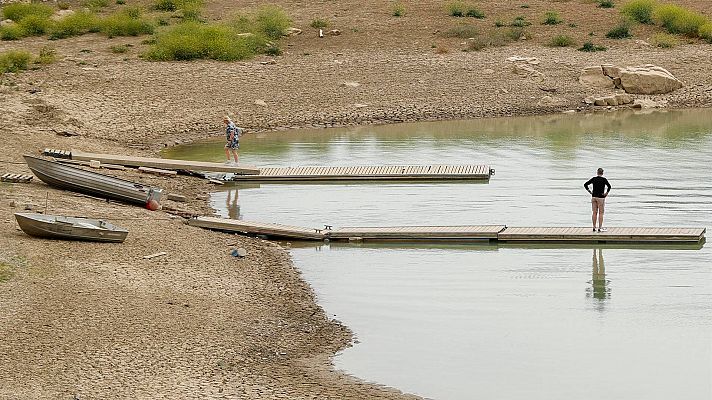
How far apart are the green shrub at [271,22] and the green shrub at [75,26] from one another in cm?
603

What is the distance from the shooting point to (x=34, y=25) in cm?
5016

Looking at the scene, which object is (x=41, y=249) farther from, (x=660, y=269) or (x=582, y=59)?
(x=582, y=59)

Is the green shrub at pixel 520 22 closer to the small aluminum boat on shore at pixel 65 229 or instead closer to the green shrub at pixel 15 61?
the green shrub at pixel 15 61

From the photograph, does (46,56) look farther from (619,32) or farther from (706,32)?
(706,32)

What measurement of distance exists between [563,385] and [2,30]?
1458 inches

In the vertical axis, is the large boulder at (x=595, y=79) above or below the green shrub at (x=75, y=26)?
below

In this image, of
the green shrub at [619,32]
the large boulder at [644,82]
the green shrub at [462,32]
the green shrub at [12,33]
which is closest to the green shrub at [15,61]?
the green shrub at [12,33]

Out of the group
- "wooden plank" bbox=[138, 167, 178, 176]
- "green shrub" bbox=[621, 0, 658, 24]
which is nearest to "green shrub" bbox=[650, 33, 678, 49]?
"green shrub" bbox=[621, 0, 658, 24]

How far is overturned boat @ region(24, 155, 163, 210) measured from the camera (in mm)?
27234

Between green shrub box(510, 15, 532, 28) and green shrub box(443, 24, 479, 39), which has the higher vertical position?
green shrub box(510, 15, 532, 28)

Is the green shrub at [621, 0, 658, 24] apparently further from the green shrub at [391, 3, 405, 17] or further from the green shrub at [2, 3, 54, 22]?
the green shrub at [2, 3, 54, 22]

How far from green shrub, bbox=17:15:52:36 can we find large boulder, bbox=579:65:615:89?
1967 centimetres

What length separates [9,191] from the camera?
27.1m

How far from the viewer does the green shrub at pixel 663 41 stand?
4972 cm
